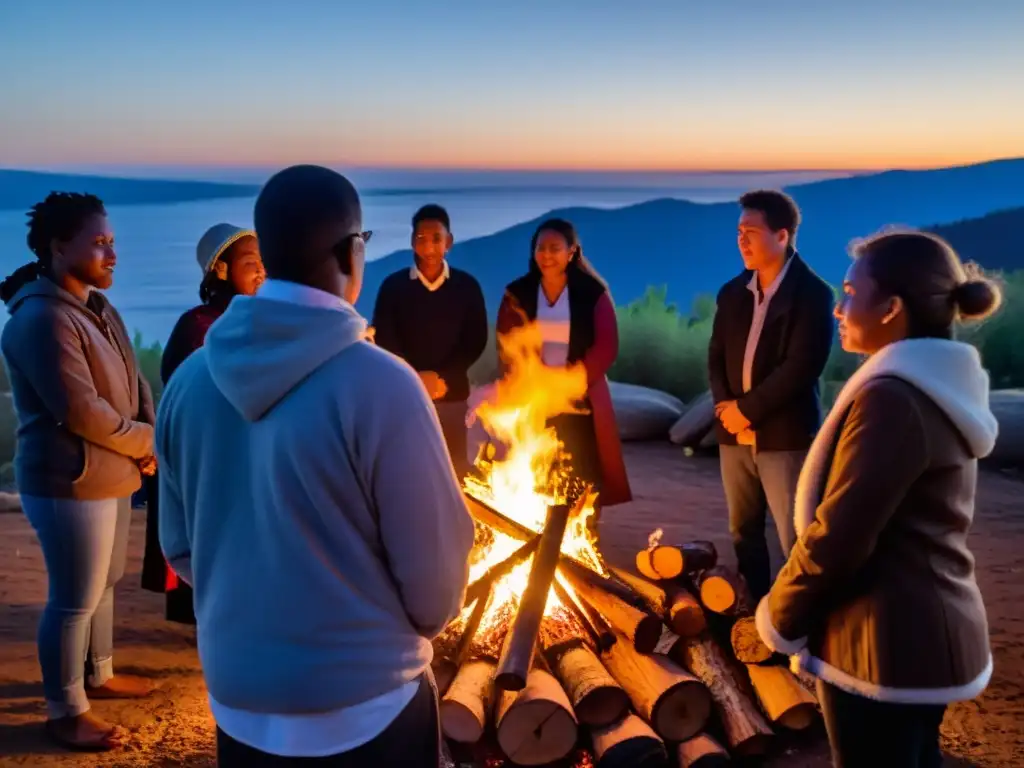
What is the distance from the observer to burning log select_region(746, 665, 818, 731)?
3.85 m

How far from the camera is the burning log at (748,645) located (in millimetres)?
4102

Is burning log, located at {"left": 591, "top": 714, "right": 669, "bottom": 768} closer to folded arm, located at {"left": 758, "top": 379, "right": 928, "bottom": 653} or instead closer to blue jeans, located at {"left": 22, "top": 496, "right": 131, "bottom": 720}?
folded arm, located at {"left": 758, "top": 379, "right": 928, "bottom": 653}

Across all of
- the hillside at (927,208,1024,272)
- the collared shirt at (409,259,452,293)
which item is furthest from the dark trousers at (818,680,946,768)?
the hillside at (927,208,1024,272)

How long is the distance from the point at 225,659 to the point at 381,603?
0.32 metres

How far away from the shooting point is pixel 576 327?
5.40 m

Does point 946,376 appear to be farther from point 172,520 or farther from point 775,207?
point 775,207

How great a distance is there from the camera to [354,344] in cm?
167

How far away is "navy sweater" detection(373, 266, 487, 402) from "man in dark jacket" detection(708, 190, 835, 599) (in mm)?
1834

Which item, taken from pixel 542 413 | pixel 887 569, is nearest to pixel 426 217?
pixel 542 413

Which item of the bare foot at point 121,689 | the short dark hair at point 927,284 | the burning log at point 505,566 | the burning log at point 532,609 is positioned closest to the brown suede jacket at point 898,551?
the short dark hair at point 927,284

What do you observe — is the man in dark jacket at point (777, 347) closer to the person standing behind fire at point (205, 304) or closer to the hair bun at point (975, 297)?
the hair bun at point (975, 297)

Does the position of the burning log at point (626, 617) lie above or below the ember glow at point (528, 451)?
below

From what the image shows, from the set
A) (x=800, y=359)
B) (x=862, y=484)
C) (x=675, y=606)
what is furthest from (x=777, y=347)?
(x=862, y=484)

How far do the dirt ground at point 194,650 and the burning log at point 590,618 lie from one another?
0.83 meters
